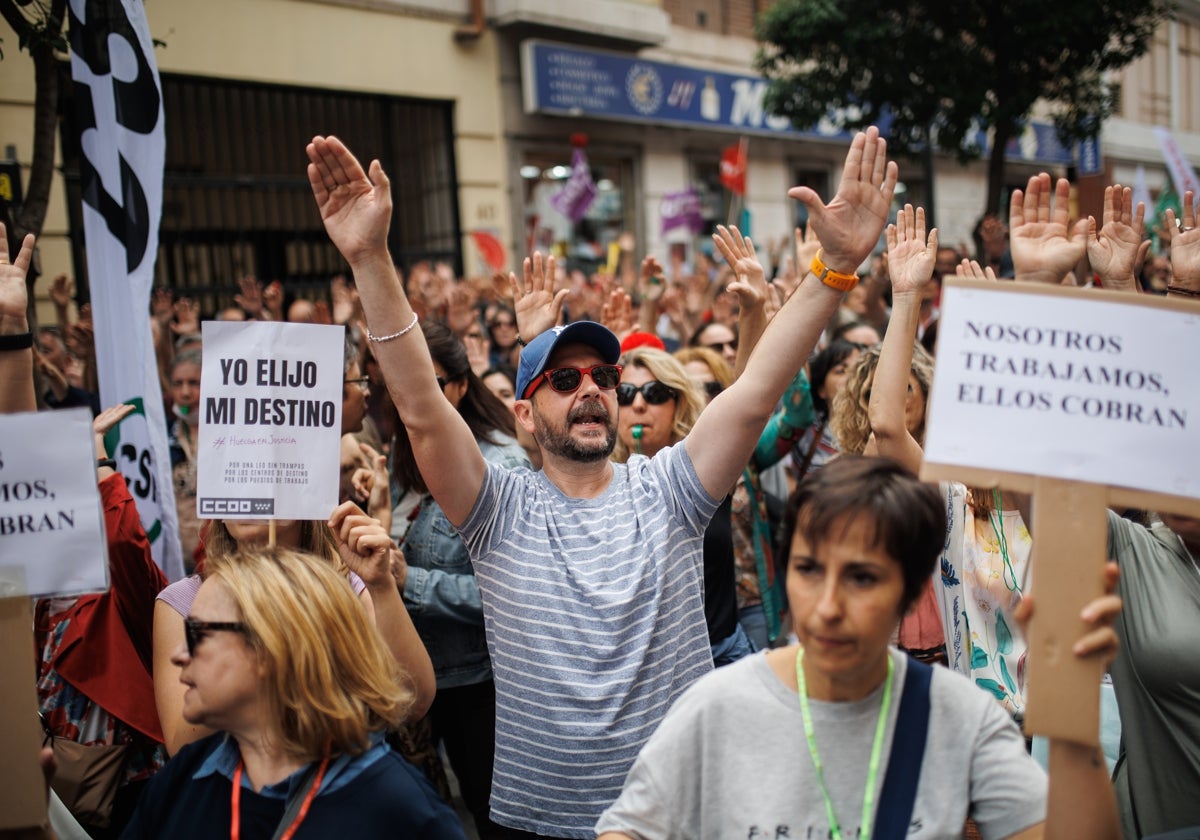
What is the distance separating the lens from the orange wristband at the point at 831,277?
92.3 inches

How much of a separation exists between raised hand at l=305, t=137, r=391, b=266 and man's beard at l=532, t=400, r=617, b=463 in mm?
669

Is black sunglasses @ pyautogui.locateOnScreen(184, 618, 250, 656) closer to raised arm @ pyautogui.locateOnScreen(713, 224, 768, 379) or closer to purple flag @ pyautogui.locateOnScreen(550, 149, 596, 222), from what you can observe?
raised arm @ pyautogui.locateOnScreen(713, 224, 768, 379)

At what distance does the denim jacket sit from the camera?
10.7ft

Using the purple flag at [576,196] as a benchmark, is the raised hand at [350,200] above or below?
below

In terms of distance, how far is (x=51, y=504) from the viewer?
1.98 metres

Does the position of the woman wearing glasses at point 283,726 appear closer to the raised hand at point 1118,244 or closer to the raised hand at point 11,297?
the raised hand at point 11,297

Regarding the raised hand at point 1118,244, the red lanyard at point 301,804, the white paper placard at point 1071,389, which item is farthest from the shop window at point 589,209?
the white paper placard at point 1071,389

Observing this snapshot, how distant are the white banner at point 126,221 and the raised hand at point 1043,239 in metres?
3.20

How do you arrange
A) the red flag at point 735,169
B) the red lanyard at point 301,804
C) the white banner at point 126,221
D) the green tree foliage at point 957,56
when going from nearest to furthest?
the red lanyard at point 301,804
the white banner at point 126,221
the red flag at point 735,169
the green tree foliage at point 957,56

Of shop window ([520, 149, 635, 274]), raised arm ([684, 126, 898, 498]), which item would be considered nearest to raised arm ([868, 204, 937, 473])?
raised arm ([684, 126, 898, 498])

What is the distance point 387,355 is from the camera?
7.46ft

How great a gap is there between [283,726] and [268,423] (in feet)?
2.89

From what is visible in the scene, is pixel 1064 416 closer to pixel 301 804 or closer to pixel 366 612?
pixel 366 612

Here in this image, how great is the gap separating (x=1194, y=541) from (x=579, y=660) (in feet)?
4.82
